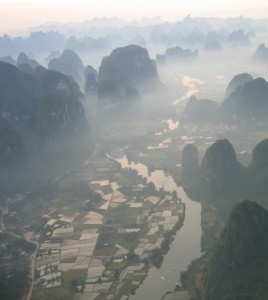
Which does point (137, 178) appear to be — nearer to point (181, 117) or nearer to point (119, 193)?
point (119, 193)

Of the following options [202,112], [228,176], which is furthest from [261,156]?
[202,112]

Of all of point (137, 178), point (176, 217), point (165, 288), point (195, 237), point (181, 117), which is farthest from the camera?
point (181, 117)

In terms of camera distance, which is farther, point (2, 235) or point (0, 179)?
point (0, 179)

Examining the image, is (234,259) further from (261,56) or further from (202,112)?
(261,56)

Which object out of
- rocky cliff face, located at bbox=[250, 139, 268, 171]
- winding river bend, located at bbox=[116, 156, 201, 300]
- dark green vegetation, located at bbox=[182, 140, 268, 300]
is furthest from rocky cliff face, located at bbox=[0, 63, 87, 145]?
dark green vegetation, located at bbox=[182, 140, 268, 300]

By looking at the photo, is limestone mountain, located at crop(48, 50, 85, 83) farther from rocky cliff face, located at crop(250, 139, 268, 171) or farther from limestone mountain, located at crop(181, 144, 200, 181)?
rocky cliff face, located at crop(250, 139, 268, 171)

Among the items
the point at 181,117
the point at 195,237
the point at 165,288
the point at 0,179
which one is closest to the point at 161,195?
the point at 195,237
